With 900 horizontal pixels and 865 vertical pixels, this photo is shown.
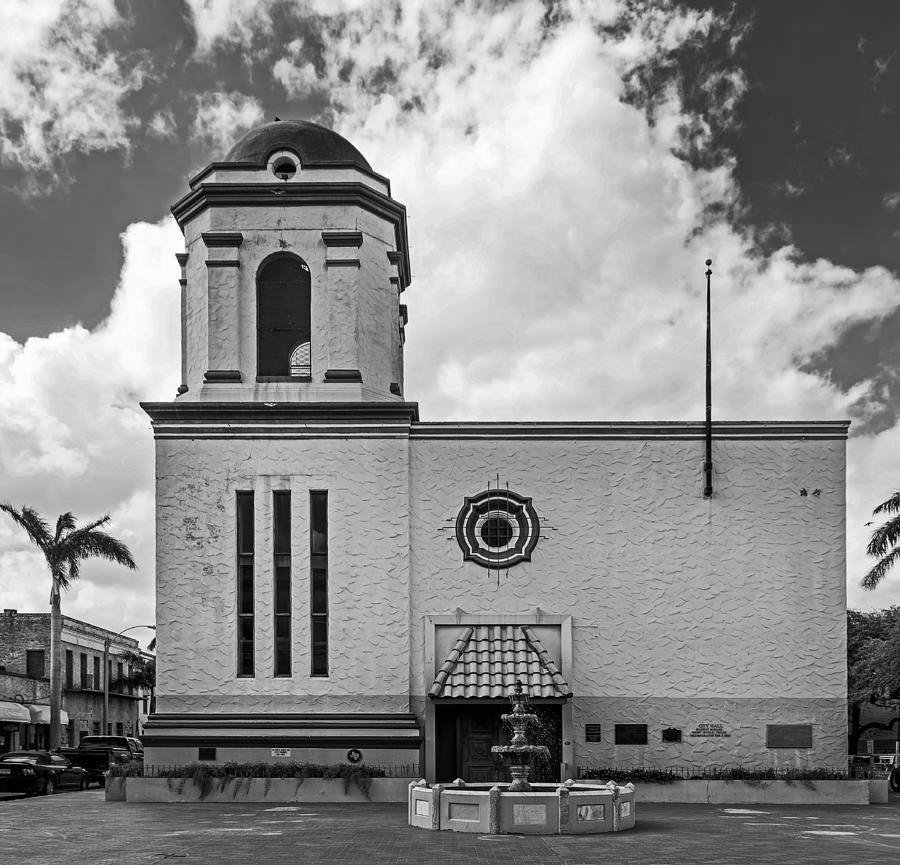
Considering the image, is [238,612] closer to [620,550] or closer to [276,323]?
[276,323]

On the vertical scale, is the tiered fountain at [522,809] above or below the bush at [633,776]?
Result: above

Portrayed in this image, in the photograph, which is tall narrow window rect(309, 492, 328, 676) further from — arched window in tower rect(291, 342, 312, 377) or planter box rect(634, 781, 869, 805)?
planter box rect(634, 781, 869, 805)

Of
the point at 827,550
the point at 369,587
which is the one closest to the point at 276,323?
the point at 369,587

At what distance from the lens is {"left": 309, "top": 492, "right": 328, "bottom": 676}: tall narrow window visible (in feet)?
94.0

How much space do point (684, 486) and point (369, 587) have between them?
7929 mm

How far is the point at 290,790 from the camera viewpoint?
26.9m

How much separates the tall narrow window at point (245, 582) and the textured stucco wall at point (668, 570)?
3865 millimetres

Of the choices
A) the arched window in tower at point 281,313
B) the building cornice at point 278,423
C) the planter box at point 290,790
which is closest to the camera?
the planter box at point 290,790

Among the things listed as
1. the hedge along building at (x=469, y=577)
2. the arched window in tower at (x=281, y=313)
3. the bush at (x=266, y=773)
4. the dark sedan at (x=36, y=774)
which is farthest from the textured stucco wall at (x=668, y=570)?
the dark sedan at (x=36, y=774)

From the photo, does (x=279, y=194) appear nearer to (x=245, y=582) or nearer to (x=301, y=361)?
(x=301, y=361)

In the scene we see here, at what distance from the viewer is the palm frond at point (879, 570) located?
122ft

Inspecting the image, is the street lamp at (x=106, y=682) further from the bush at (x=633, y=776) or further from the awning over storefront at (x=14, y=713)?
the bush at (x=633, y=776)

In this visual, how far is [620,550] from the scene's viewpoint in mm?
29078

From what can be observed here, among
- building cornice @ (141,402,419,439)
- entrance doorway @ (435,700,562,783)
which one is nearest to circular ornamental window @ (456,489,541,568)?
building cornice @ (141,402,419,439)
